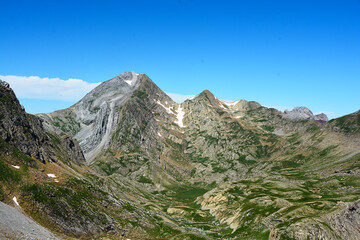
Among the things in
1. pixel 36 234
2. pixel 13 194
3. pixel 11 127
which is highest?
pixel 11 127

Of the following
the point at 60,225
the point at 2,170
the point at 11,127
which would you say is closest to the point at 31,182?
the point at 2,170

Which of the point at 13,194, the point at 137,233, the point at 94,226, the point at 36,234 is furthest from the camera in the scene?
the point at 137,233

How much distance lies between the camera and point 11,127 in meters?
145

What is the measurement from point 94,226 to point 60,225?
58.6 ft

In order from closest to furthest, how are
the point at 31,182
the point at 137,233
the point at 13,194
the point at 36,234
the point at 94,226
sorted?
the point at 36,234, the point at 13,194, the point at 31,182, the point at 94,226, the point at 137,233

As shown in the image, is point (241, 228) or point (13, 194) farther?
point (241, 228)

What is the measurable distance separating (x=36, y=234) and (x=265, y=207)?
365ft

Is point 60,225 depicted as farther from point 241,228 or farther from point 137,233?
point 241,228

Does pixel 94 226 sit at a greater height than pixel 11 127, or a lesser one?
lesser

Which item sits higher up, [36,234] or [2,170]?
[2,170]

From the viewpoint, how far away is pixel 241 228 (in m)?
143

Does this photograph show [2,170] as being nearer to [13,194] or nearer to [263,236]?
[13,194]

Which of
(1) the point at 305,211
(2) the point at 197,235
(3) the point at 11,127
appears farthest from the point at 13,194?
(1) the point at 305,211

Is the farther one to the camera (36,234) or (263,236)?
(263,236)
